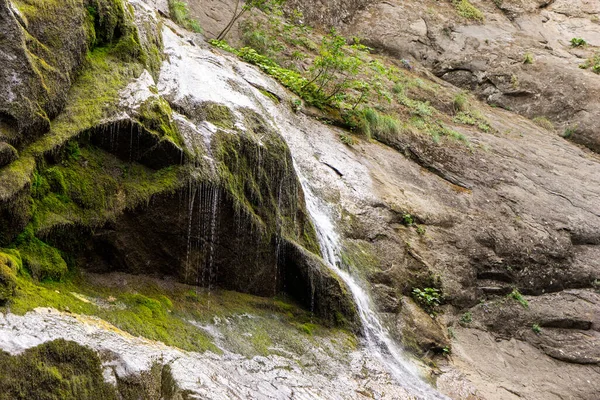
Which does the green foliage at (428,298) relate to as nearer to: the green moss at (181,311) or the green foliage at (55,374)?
the green moss at (181,311)

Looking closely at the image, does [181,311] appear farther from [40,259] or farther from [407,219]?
[407,219]

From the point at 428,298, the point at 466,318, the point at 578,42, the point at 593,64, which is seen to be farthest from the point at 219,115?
the point at 578,42

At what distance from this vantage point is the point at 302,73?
49.0 feet

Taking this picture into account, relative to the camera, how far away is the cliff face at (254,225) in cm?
536

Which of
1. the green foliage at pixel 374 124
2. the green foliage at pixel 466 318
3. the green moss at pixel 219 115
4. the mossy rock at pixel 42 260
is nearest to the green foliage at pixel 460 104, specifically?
the green foliage at pixel 374 124

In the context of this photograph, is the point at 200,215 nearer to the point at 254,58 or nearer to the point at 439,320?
the point at 439,320

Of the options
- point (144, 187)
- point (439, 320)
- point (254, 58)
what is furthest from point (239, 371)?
point (254, 58)

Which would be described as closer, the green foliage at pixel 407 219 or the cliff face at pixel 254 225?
the cliff face at pixel 254 225

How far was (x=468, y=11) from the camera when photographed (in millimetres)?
22891

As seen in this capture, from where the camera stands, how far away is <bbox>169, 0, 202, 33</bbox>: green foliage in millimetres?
13180

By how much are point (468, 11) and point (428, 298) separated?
54.3ft

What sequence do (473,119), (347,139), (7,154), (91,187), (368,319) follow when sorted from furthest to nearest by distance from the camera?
(473,119) → (347,139) → (368,319) → (91,187) → (7,154)

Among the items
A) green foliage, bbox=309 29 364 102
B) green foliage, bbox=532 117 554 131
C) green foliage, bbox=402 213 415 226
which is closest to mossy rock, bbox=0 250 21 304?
green foliage, bbox=402 213 415 226

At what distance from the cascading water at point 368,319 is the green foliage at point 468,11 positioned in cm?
1618
